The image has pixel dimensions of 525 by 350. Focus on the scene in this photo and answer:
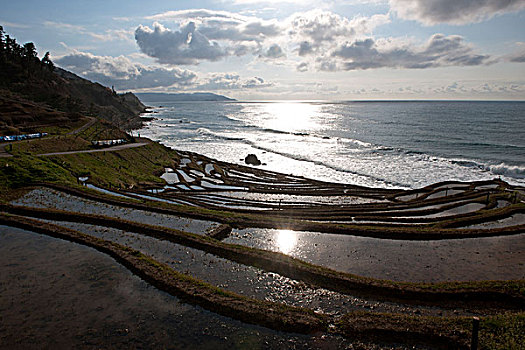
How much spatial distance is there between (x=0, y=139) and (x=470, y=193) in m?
87.6

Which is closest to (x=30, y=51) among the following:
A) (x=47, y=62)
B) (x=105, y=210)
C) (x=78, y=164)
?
(x=47, y=62)

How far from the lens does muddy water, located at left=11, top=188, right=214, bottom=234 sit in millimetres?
33406

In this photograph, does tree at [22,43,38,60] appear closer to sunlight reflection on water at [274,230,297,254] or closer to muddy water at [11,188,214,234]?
muddy water at [11,188,214,234]

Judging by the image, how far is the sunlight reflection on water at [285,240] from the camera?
28609 mm

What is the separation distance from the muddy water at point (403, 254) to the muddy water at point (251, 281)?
4.19 m

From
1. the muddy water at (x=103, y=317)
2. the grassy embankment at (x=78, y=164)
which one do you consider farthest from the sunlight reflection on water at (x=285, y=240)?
the grassy embankment at (x=78, y=164)

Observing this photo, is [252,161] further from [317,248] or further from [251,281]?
[251,281]

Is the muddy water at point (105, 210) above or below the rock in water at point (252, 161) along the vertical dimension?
above

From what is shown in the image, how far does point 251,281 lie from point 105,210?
22.5 meters

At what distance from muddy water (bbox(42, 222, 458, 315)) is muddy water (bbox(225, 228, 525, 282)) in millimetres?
4186

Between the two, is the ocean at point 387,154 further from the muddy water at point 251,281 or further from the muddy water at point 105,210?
the muddy water at point 251,281

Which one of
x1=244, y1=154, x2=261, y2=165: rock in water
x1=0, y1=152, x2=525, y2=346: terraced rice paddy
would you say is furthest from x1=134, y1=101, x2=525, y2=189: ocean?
x1=0, y1=152, x2=525, y2=346: terraced rice paddy

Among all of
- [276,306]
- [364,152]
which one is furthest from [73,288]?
[364,152]

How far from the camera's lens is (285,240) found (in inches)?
1200
